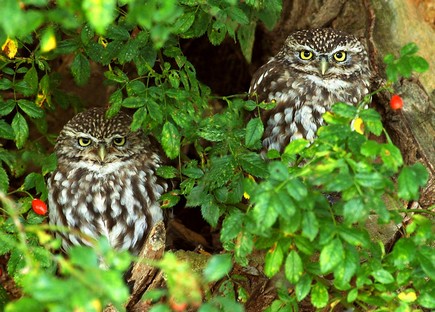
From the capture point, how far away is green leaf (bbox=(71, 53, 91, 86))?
430 centimetres

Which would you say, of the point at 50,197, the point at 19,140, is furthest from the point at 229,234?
the point at 50,197

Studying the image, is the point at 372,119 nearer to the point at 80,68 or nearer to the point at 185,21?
the point at 185,21

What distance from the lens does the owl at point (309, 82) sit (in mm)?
4566

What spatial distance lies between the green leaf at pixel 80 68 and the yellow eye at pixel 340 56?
1.43 metres

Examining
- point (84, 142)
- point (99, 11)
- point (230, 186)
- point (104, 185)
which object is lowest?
point (104, 185)

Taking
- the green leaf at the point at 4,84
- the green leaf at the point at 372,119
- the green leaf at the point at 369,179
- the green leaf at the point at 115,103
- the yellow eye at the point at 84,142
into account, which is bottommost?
the yellow eye at the point at 84,142

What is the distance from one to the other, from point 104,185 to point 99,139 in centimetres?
27

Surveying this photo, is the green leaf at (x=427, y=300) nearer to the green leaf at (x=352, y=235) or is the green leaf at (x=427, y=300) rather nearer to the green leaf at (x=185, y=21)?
the green leaf at (x=352, y=235)

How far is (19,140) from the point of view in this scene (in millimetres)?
4066

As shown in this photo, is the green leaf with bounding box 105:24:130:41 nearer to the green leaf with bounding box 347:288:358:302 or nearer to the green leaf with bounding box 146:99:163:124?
the green leaf with bounding box 146:99:163:124

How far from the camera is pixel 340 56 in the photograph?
4645 millimetres

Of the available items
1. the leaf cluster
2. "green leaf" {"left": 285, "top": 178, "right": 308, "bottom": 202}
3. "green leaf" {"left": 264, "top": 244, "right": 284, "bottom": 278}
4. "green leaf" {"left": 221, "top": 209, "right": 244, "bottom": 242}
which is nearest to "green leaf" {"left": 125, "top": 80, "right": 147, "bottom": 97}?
the leaf cluster

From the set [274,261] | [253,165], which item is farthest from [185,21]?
[274,261]

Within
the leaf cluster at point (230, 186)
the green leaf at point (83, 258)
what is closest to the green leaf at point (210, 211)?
the leaf cluster at point (230, 186)
